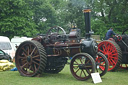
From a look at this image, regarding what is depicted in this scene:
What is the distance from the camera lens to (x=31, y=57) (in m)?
8.07

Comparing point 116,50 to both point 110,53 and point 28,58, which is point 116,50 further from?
point 28,58

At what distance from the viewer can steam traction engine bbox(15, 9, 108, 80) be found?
23.8 ft

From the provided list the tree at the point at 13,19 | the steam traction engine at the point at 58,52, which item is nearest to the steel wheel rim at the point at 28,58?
the steam traction engine at the point at 58,52

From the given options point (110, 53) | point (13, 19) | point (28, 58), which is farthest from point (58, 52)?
point (13, 19)

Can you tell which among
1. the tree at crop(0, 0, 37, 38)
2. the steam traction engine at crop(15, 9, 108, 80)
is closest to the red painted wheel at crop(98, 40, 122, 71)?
the steam traction engine at crop(15, 9, 108, 80)

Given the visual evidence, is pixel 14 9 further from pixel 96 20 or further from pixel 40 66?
pixel 40 66

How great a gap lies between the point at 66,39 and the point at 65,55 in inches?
23.7

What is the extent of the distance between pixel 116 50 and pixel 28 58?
12.6ft

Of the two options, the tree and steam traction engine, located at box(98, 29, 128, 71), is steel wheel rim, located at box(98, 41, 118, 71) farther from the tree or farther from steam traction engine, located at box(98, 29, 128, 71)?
the tree

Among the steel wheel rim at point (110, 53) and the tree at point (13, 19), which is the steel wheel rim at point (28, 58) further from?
the tree at point (13, 19)

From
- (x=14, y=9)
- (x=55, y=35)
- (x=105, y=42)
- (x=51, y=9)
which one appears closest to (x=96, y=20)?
(x=51, y=9)

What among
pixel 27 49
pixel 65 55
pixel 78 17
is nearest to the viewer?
pixel 65 55

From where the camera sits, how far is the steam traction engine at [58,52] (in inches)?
286

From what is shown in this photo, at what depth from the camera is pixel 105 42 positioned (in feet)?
32.1
